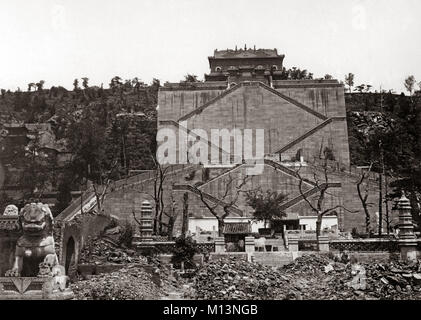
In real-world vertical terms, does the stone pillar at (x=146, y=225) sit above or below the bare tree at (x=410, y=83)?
below

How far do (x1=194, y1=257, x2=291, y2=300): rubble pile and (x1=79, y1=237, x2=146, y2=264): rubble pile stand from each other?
13.4 ft

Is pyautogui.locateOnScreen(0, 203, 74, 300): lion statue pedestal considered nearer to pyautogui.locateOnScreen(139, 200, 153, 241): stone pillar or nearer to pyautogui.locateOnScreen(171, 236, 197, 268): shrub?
pyautogui.locateOnScreen(171, 236, 197, 268): shrub

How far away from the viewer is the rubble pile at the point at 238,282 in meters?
15.1

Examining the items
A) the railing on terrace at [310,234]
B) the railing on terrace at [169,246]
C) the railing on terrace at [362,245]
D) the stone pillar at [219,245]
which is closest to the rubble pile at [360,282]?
the railing on terrace at [362,245]

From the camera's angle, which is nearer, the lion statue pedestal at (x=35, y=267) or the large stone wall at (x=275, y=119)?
the lion statue pedestal at (x=35, y=267)

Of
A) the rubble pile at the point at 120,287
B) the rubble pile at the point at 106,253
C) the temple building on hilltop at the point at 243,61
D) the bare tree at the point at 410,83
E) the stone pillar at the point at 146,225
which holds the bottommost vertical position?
the rubble pile at the point at 120,287

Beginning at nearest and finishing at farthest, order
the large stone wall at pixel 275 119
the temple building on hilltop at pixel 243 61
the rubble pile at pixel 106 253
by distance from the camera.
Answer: the rubble pile at pixel 106 253
the large stone wall at pixel 275 119
the temple building on hilltop at pixel 243 61

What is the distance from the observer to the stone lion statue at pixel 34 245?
11.7m

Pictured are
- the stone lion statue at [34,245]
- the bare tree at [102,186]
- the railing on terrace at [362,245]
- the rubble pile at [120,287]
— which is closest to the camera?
the stone lion statue at [34,245]

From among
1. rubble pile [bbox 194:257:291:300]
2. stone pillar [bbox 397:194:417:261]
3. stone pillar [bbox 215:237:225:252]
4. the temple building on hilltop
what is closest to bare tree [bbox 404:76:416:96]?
the temple building on hilltop

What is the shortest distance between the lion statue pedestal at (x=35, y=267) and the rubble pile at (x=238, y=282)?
504cm

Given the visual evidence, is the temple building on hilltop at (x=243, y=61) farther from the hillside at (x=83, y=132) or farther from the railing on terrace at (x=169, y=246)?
the railing on terrace at (x=169, y=246)

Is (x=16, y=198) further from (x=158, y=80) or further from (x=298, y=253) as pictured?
(x=158, y=80)

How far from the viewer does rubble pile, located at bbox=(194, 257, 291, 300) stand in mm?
15086
